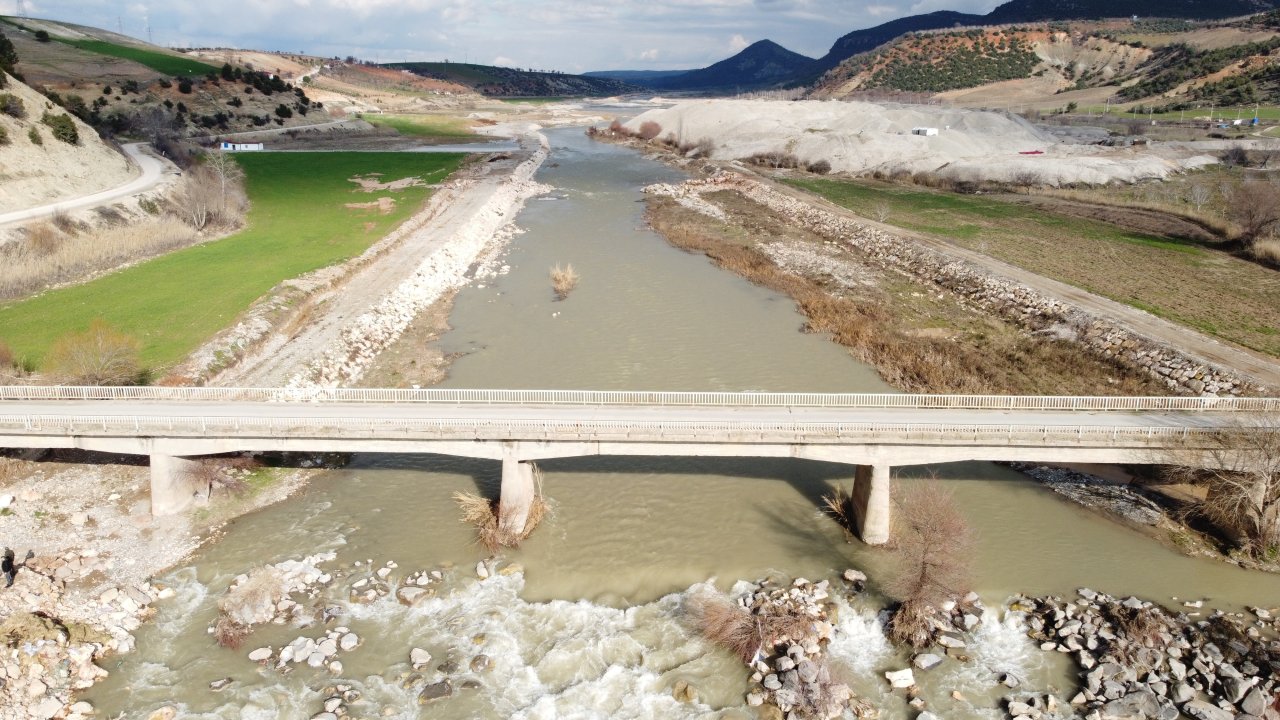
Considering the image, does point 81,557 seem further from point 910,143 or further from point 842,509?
point 910,143

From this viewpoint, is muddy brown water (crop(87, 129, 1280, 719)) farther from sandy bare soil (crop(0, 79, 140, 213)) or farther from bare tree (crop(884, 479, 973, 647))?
sandy bare soil (crop(0, 79, 140, 213))

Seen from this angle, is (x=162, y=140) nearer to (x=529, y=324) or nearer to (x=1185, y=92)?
(x=529, y=324)

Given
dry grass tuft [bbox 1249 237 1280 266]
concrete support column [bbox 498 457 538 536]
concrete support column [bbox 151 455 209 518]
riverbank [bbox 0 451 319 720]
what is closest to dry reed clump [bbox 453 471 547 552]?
concrete support column [bbox 498 457 538 536]

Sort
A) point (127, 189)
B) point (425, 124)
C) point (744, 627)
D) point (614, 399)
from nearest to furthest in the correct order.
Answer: point (744, 627) → point (614, 399) → point (127, 189) → point (425, 124)

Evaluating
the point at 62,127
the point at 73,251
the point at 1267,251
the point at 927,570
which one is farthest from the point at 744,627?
the point at 62,127

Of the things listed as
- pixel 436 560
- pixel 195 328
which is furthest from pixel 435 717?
pixel 195 328

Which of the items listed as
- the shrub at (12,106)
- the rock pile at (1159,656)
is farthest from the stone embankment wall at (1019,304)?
the shrub at (12,106)

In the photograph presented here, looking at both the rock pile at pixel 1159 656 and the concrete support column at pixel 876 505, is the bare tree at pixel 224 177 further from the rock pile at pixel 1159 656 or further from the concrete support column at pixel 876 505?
the rock pile at pixel 1159 656
